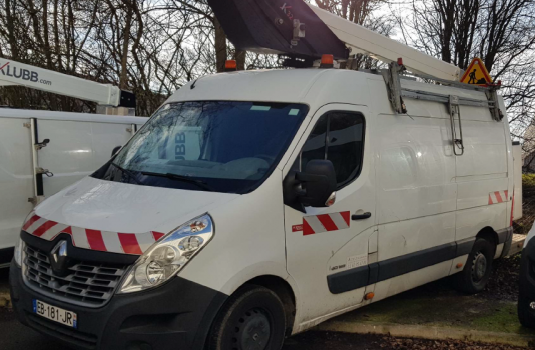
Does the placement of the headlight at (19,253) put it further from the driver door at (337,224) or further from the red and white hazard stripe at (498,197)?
the red and white hazard stripe at (498,197)

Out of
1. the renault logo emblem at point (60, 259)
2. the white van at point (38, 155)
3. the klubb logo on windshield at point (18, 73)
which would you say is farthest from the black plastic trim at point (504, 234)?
the klubb logo on windshield at point (18, 73)

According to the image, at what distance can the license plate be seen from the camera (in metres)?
3.45

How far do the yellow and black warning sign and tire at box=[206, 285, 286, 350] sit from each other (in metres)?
5.81

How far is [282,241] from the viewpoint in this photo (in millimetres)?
3988

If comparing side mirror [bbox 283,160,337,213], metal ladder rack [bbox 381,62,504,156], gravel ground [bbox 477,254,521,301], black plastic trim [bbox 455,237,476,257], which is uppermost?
metal ladder rack [bbox 381,62,504,156]

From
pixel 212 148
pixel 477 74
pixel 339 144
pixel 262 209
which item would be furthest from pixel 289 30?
pixel 477 74

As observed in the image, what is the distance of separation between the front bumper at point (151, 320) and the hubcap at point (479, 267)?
13.2ft

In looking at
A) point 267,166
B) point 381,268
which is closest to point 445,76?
point 381,268

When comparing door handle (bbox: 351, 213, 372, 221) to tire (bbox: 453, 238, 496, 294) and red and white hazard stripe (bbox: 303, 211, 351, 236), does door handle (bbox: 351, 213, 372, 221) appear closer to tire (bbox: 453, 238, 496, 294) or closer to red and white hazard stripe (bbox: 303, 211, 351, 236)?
red and white hazard stripe (bbox: 303, 211, 351, 236)

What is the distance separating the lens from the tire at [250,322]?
3594 mm

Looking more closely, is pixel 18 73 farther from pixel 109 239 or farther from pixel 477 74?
pixel 477 74

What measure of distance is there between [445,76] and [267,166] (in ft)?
12.9

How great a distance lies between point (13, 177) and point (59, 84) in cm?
190

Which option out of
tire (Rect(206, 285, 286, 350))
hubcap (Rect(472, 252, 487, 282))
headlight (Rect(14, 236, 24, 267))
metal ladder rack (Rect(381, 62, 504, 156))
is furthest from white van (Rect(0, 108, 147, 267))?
hubcap (Rect(472, 252, 487, 282))
